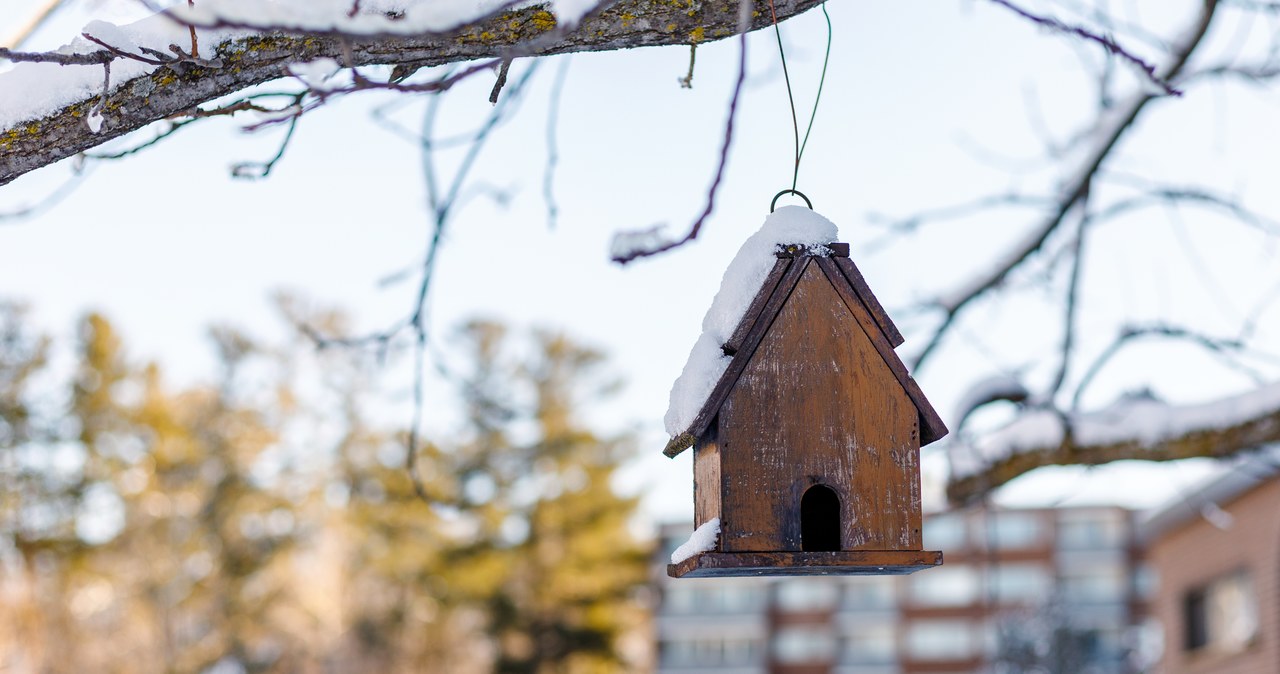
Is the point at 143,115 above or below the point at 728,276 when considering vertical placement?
above

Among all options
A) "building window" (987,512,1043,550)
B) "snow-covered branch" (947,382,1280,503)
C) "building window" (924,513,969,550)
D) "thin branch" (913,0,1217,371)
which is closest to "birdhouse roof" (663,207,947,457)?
"thin branch" (913,0,1217,371)

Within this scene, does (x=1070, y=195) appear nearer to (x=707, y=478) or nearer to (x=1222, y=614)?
(x=707, y=478)

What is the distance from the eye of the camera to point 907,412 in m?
2.13

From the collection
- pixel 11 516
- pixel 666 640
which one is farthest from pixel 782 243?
pixel 666 640

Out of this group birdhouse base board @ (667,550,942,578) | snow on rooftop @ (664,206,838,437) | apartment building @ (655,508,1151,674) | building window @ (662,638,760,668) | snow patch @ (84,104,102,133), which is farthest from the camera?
building window @ (662,638,760,668)

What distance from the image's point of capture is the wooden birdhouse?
2027mm

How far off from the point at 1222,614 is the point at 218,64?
46.8ft

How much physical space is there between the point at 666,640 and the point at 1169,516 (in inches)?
964

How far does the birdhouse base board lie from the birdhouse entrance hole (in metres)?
0.07

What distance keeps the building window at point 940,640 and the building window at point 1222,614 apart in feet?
71.6

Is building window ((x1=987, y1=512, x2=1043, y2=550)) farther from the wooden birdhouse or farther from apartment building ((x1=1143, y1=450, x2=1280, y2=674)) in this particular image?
the wooden birdhouse

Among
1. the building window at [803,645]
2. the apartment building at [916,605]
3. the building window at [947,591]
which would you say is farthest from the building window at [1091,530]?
the building window at [803,645]

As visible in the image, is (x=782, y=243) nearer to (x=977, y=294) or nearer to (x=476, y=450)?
(x=977, y=294)

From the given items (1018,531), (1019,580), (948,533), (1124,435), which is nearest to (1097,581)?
(1019,580)
